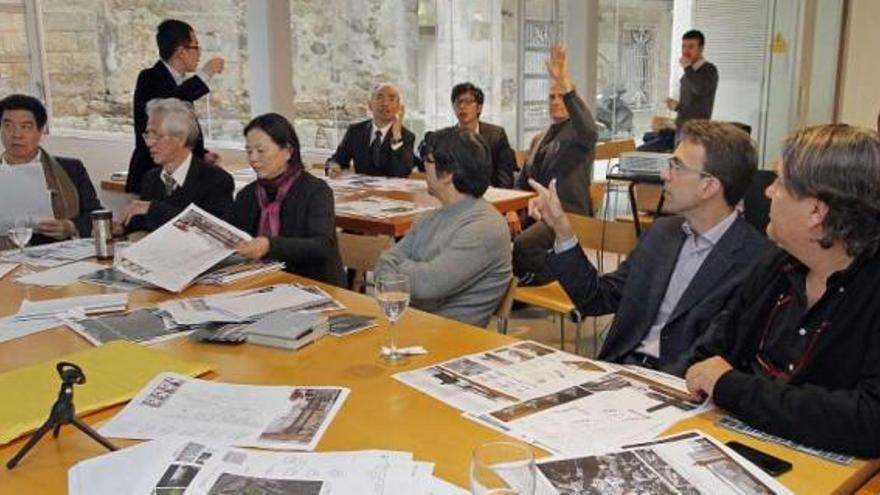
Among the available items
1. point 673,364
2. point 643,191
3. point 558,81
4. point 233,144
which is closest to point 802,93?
point 643,191

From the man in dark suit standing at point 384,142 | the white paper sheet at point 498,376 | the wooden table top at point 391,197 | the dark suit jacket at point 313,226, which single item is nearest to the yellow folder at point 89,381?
the white paper sheet at point 498,376

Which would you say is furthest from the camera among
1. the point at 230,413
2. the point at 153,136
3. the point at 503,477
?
the point at 153,136

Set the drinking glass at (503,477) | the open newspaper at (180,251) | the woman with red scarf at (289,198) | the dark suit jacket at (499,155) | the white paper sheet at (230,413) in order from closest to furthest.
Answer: the drinking glass at (503,477), the white paper sheet at (230,413), the open newspaper at (180,251), the woman with red scarf at (289,198), the dark suit jacket at (499,155)

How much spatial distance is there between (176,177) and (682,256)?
212 cm

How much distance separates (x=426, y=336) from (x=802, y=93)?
595 centimetres

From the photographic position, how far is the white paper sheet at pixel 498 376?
1602mm

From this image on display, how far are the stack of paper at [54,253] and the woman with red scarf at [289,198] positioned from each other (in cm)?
63

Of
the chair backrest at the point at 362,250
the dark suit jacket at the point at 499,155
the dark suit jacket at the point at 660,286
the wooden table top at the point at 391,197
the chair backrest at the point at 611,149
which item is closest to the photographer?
the dark suit jacket at the point at 660,286

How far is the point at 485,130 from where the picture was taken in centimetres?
535

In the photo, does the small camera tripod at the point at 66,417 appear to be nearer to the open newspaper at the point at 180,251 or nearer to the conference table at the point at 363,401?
the conference table at the point at 363,401

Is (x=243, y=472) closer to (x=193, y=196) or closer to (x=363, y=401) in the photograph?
(x=363, y=401)

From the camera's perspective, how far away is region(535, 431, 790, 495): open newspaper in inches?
48.8

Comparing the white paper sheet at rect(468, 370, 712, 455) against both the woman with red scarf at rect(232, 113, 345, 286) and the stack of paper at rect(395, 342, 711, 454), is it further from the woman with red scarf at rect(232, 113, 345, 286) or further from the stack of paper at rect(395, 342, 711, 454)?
the woman with red scarf at rect(232, 113, 345, 286)

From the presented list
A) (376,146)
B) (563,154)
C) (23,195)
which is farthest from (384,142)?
(23,195)
